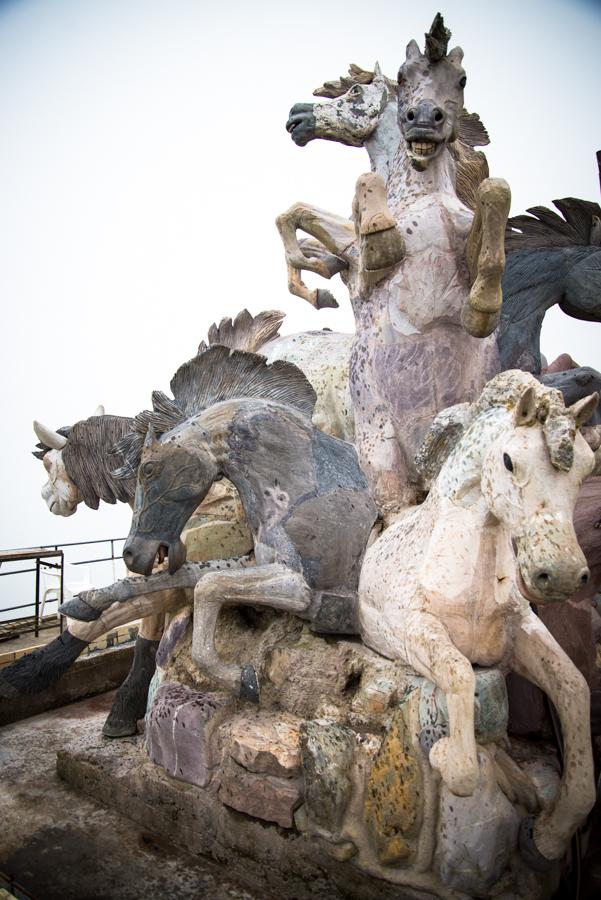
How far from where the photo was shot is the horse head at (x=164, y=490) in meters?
2.34

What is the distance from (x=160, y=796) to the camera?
2381 millimetres

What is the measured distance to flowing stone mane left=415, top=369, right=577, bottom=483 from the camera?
1.49 meters

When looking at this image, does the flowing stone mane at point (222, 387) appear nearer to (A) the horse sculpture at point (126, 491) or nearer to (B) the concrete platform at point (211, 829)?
(A) the horse sculpture at point (126, 491)

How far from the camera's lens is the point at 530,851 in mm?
1680

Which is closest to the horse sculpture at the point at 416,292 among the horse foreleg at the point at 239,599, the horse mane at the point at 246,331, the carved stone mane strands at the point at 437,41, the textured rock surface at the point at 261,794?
the carved stone mane strands at the point at 437,41

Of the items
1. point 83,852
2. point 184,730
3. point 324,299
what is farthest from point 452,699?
point 324,299

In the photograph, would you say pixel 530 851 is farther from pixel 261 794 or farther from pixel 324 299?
pixel 324 299

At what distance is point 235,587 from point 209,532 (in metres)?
0.71

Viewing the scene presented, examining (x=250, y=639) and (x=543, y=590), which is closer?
(x=543, y=590)

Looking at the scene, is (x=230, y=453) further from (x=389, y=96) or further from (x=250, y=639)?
(x=389, y=96)

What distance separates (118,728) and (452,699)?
1.90 m

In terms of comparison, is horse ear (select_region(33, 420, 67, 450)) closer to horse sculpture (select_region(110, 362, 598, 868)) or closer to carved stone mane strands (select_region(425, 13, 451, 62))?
horse sculpture (select_region(110, 362, 598, 868))

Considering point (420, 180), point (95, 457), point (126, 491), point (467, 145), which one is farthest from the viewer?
point (95, 457)

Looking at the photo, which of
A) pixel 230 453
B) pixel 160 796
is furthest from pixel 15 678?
pixel 230 453
